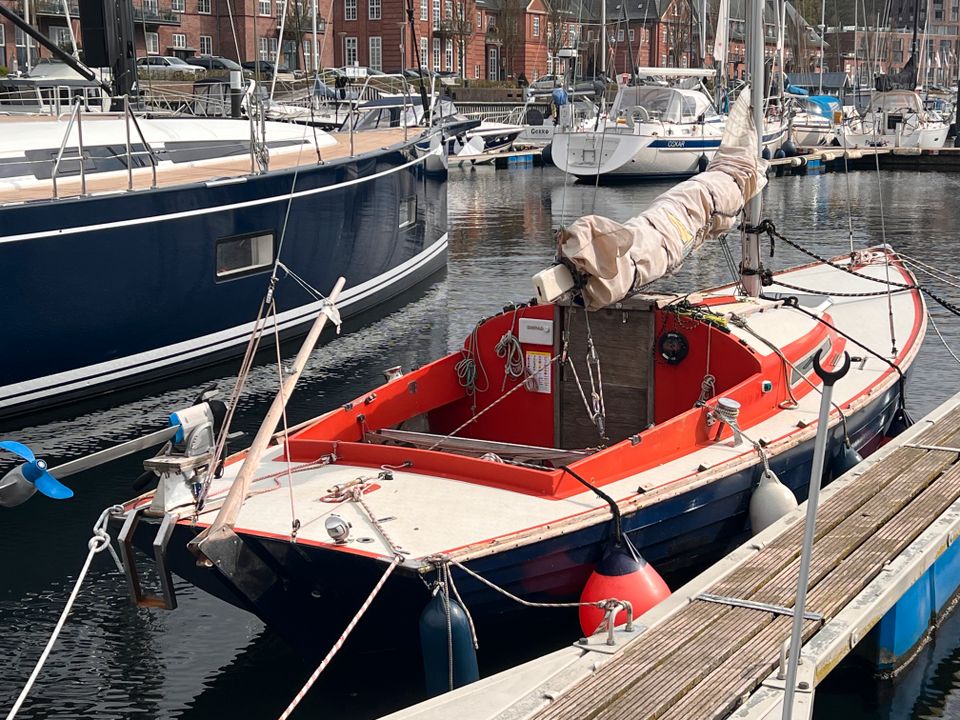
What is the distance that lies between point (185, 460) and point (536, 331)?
3.67m

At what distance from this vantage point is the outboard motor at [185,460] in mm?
7219

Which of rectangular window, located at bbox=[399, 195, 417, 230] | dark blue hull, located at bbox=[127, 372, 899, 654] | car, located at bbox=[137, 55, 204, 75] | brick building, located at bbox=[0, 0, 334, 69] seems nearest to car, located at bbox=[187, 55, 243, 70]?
car, located at bbox=[137, 55, 204, 75]

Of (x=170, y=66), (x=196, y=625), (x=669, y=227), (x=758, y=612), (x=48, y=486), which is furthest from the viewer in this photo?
(x=170, y=66)

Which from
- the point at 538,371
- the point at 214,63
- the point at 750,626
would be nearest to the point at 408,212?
the point at 538,371

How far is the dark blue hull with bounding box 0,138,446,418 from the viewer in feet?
42.9

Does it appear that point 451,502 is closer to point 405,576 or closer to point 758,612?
point 405,576

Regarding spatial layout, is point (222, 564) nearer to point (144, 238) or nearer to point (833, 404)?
point (833, 404)

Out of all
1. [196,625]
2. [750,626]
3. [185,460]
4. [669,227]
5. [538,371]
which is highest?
[669,227]

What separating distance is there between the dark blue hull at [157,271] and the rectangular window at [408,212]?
1361mm

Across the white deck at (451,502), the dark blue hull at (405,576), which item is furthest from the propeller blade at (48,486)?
the white deck at (451,502)

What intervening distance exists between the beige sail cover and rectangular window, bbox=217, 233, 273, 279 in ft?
22.4

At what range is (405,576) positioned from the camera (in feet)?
22.5

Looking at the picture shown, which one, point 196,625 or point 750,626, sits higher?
point 750,626

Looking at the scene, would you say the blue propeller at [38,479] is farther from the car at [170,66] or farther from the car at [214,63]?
the car at [170,66]
